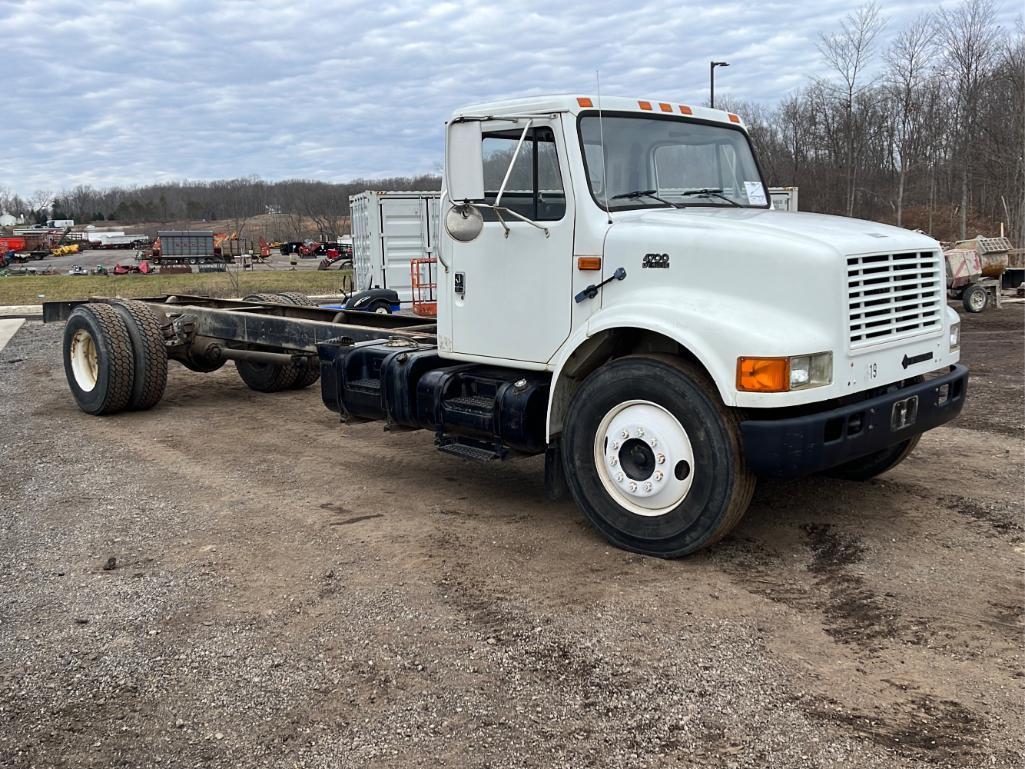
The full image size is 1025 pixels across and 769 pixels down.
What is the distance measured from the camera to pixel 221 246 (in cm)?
6575

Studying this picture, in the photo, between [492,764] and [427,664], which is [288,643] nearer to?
[427,664]

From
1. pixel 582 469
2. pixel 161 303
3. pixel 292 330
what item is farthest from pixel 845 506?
pixel 161 303

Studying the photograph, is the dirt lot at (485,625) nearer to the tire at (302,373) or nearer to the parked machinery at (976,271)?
the tire at (302,373)

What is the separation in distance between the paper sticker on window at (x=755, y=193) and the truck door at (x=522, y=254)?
1385mm

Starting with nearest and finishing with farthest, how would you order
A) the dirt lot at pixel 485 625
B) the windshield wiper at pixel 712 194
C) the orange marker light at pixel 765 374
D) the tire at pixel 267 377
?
the dirt lot at pixel 485 625
the orange marker light at pixel 765 374
the windshield wiper at pixel 712 194
the tire at pixel 267 377

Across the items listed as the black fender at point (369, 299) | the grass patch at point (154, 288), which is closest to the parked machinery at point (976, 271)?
the black fender at point (369, 299)

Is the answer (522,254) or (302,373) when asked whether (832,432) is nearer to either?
(522,254)

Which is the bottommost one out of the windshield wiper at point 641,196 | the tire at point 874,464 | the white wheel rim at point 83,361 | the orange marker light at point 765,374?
the tire at point 874,464

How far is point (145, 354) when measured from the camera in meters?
9.43

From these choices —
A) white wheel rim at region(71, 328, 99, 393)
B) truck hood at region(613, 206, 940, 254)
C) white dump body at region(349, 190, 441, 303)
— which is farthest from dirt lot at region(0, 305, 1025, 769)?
white dump body at region(349, 190, 441, 303)

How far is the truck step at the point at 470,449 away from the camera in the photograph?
19.2 feet

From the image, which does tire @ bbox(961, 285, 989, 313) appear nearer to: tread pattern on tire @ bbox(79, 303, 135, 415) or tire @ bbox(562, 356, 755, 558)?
tread pattern on tire @ bbox(79, 303, 135, 415)

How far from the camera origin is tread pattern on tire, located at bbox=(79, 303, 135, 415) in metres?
9.28

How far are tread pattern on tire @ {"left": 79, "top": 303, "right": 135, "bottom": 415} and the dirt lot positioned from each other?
80.8 inches
